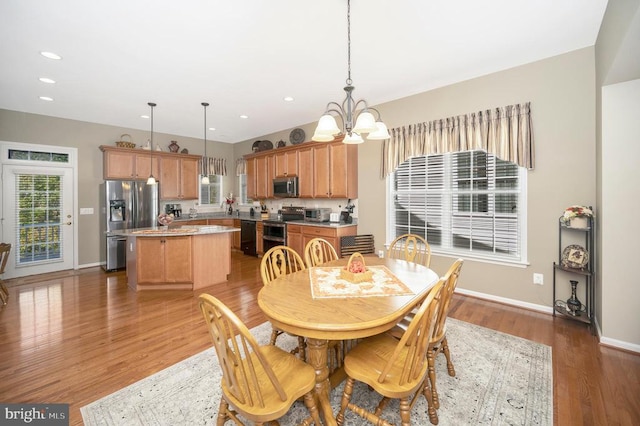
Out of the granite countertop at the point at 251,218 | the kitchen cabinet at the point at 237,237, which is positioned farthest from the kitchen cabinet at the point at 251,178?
the kitchen cabinet at the point at 237,237

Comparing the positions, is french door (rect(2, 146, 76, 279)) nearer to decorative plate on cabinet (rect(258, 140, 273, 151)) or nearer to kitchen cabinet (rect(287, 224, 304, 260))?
decorative plate on cabinet (rect(258, 140, 273, 151))

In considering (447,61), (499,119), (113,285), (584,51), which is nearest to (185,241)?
Answer: (113,285)

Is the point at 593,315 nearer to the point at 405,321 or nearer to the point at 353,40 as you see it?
the point at 405,321

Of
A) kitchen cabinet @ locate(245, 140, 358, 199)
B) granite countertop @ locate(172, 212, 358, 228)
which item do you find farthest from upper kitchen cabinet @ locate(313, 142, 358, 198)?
granite countertop @ locate(172, 212, 358, 228)

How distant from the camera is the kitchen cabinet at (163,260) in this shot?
407 cm

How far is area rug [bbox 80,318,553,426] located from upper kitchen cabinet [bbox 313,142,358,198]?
10.1 ft

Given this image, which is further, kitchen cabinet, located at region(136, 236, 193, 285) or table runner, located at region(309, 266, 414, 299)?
kitchen cabinet, located at region(136, 236, 193, 285)

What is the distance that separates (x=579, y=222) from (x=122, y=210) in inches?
269

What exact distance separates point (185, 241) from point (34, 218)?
3264mm

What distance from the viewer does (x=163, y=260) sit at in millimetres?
4086

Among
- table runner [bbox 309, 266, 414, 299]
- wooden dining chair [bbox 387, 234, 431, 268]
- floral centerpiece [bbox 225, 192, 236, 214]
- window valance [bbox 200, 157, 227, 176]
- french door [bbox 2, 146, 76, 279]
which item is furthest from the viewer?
floral centerpiece [bbox 225, 192, 236, 214]

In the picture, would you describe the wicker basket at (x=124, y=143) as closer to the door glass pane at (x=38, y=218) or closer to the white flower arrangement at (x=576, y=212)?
the door glass pane at (x=38, y=218)

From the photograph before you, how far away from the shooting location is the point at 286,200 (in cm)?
655

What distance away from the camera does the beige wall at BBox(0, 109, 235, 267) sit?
487cm
